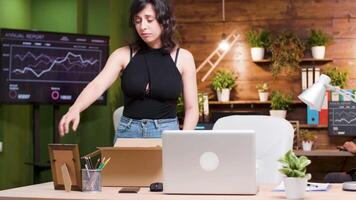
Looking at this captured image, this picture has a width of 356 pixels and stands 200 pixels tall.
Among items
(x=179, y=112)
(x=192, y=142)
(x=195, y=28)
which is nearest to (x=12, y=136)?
(x=179, y=112)

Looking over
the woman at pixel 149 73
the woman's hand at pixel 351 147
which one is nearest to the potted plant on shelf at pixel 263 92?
the woman's hand at pixel 351 147

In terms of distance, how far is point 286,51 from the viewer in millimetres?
5641

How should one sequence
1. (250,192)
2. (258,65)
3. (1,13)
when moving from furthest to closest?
(258,65)
(1,13)
(250,192)

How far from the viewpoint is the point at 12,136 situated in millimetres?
5016

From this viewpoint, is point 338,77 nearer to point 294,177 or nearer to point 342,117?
point 342,117

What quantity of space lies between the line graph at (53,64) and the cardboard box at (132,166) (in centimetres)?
267

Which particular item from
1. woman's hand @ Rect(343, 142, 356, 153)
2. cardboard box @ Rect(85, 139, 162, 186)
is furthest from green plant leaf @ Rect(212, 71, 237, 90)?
cardboard box @ Rect(85, 139, 162, 186)

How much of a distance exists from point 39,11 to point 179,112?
158cm

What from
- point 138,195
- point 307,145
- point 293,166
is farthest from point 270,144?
point 307,145

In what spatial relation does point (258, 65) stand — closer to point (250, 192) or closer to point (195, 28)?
point (195, 28)

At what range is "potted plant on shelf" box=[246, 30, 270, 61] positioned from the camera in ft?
18.8

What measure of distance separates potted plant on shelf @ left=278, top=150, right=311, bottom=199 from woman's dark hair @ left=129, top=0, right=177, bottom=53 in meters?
0.83

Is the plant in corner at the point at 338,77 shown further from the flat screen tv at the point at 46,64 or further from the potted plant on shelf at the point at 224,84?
the flat screen tv at the point at 46,64

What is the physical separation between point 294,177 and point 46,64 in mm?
3287
